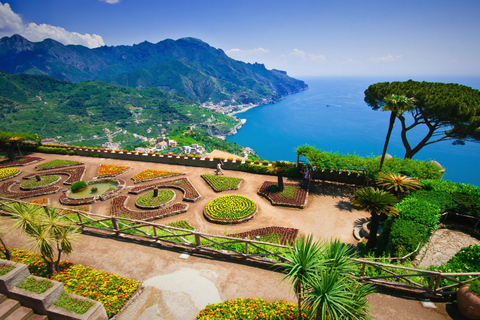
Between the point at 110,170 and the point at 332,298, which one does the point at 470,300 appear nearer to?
the point at 332,298

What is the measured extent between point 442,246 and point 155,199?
69.2ft

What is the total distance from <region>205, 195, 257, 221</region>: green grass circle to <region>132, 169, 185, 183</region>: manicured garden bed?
8.32m

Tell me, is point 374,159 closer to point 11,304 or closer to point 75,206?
point 11,304

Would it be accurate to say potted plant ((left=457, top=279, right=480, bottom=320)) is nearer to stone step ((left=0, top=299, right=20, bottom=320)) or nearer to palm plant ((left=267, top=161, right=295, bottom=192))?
palm plant ((left=267, top=161, right=295, bottom=192))

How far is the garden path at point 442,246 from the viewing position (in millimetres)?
11586

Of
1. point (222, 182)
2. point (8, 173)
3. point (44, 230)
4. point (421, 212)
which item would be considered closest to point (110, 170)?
point (8, 173)

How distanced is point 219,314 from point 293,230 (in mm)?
9005

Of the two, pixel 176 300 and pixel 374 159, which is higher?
pixel 374 159

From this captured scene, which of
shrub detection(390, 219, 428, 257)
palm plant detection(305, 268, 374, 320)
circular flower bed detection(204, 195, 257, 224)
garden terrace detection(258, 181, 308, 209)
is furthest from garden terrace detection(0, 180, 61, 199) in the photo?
shrub detection(390, 219, 428, 257)

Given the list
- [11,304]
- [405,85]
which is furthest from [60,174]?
[405,85]

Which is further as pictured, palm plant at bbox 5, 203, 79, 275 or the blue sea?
the blue sea

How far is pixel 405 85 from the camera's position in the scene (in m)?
29.3

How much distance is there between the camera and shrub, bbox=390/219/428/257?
11.3m

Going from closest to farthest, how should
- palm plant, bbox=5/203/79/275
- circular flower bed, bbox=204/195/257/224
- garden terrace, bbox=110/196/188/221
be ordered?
palm plant, bbox=5/203/79/275, circular flower bed, bbox=204/195/257/224, garden terrace, bbox=110/196/188/221
